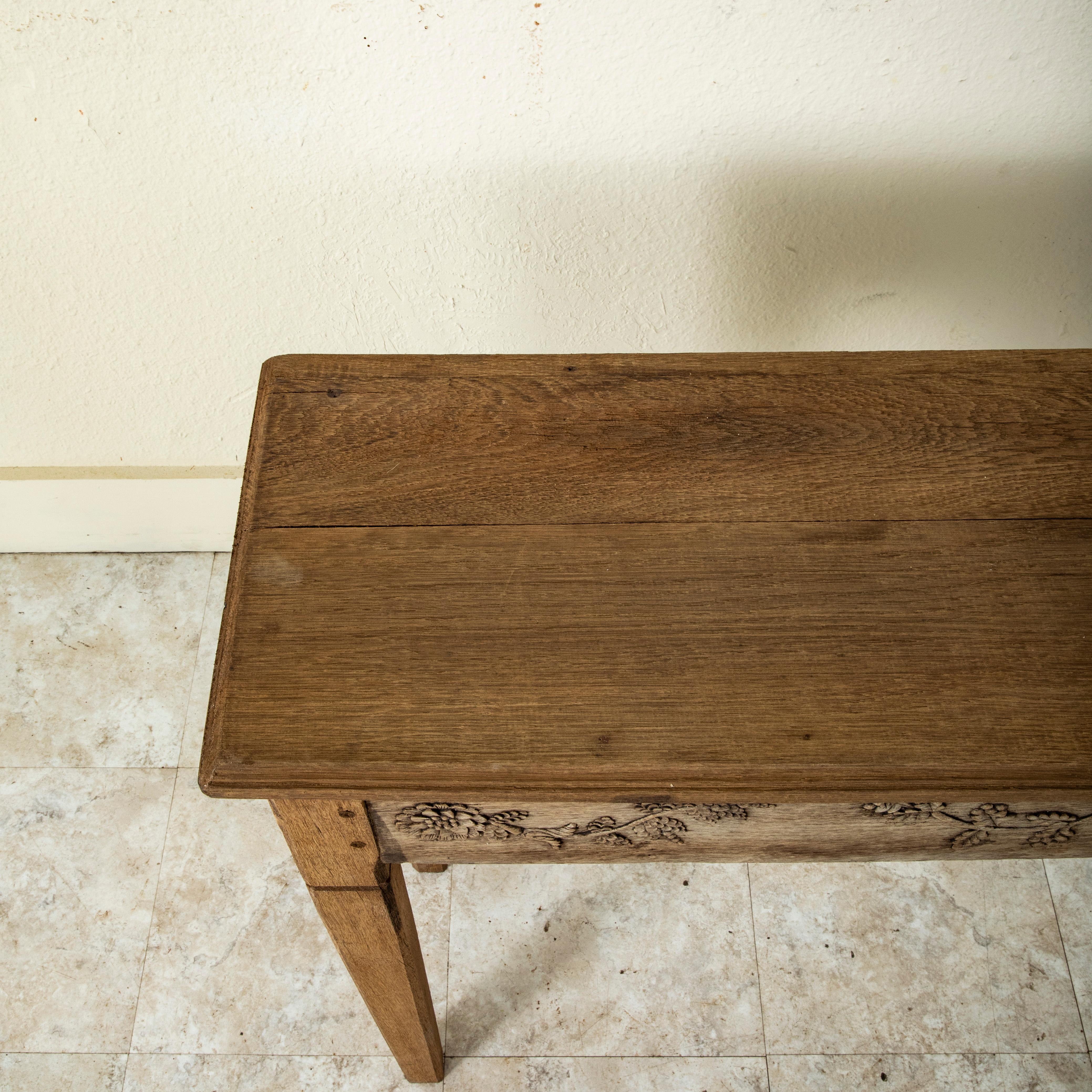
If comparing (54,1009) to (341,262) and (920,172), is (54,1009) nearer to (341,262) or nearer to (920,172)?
(341,262)

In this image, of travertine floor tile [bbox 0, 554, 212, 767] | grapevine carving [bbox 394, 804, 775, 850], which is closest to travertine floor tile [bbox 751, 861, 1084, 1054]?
grapevine carving [bbox 394, 804, 775, 850]

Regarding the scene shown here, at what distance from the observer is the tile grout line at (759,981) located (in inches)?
52.3

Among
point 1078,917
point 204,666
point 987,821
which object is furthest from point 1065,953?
point 204,666

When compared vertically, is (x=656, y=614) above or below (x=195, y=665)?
above

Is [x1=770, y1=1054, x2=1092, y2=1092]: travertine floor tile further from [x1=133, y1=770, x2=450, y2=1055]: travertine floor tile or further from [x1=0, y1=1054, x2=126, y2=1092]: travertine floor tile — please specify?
[x1=0, y1=1054, x2=126, y2=1092]: travertine floor tile

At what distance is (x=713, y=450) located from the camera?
0.89 m

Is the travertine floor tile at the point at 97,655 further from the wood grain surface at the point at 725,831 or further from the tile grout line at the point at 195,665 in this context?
the wood grain surface at the point at 725,831

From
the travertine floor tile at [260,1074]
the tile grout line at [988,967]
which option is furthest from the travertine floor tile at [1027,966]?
the travertine floor tile at [260,1074]

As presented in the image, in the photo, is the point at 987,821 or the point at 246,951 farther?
the point at 246,951

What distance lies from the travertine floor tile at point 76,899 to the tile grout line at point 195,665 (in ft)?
0.15

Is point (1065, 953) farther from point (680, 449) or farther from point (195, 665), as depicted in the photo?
point (195, 665)

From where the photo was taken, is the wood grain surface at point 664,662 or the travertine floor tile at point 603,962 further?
the travertine floor tile at point 603,962

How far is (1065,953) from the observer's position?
1.40m

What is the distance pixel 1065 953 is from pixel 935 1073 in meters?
0.27
